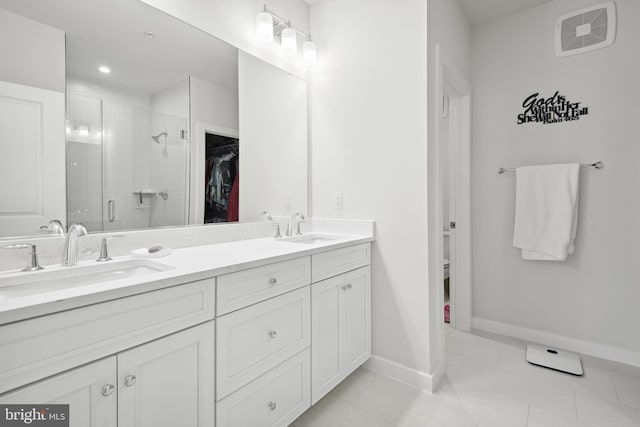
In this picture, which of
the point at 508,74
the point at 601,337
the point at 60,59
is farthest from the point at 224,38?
the point at 601,337

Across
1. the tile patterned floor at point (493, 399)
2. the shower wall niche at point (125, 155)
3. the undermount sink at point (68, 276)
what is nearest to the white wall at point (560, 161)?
the tile patterned floor at point (493, 399)

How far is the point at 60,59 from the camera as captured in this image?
1.19m

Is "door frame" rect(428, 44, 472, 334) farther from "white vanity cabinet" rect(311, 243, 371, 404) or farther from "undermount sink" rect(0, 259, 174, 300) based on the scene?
"undermount sink" rect(0, 259, 174, 300)

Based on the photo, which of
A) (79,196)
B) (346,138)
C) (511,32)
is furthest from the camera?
→ (511,32)

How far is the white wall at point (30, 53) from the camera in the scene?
1.07m

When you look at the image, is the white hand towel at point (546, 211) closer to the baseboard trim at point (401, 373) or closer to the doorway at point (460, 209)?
the doorway at point (460, 209)

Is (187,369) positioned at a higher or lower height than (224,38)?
lower

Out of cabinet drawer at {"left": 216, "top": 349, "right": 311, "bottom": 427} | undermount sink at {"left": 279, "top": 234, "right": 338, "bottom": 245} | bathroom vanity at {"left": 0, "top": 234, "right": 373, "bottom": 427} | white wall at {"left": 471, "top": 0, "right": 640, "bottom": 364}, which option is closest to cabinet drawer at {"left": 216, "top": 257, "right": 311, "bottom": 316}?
bathroom vanity at {"left": 0, "top": 234, "right": 373, "bottom": 427}

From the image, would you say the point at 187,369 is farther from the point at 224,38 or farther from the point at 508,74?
the point at 508,74

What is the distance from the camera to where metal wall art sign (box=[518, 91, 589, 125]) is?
7.21ft

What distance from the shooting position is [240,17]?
72.5 inches

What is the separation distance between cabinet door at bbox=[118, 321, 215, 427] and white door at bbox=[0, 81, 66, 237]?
2.34 feet

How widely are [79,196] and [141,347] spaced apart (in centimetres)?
75

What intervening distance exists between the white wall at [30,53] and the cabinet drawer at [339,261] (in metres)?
1.31
